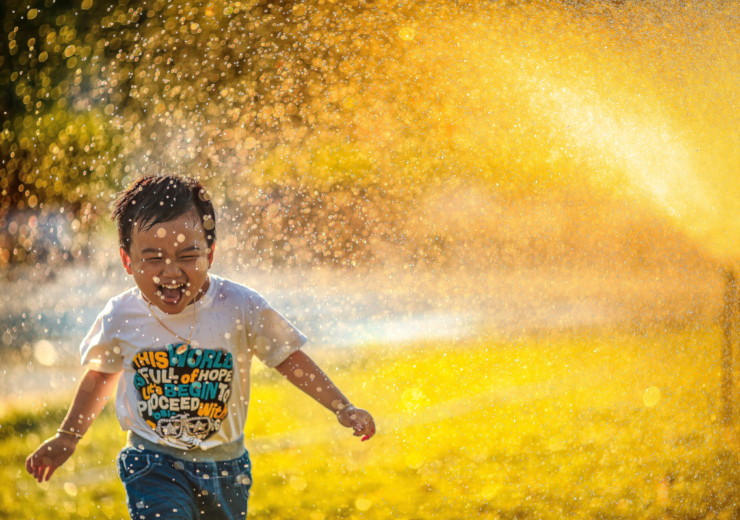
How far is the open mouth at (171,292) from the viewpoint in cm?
146

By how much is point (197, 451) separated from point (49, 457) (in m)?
0.37

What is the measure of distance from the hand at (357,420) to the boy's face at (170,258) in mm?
423

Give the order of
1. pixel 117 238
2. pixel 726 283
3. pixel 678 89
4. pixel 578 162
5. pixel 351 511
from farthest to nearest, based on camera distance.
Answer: pixel 726 283 < pixel 678 89 < pixel 578 162 < pixel 351 511 < pixel 117 238

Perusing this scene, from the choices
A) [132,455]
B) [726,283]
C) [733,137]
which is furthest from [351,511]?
[733,137]

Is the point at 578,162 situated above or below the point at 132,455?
above

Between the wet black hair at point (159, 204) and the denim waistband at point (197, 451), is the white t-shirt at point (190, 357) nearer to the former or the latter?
the denim waistband at point (197, 451)

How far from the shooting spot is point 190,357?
4.92 feet

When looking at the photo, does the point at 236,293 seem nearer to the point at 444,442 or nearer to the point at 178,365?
the point at 178,365

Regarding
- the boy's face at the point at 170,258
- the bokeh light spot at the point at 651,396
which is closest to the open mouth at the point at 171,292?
the boy's face at the point at 170,258

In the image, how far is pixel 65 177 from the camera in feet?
5.91

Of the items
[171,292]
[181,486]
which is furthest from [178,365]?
[181,486]

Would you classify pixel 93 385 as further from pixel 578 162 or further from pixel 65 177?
pixel 578 162

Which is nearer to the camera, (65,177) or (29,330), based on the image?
(65,177)

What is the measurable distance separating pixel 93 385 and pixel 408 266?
81 cm
